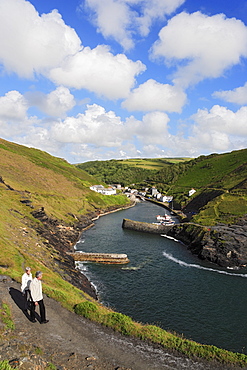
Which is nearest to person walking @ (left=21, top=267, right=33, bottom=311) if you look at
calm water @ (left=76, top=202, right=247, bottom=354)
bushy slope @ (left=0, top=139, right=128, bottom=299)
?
bushy slope @ (left=0, top=139, right=128, bottom=299)

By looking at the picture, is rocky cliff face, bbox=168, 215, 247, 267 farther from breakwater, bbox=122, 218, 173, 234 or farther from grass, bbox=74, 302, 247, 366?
grass, bbox=74, 302, 247, 366

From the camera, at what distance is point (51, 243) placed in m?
58.7

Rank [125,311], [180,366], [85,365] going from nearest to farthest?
[85,365] < [180,366] < [125,311]

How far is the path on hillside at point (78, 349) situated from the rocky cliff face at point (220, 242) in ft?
165

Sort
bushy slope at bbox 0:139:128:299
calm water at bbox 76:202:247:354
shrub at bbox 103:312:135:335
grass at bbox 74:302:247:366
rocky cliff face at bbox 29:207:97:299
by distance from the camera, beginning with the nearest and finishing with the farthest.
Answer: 1. grass at bbox 74:302:247:366
2. shrub at bbox 103:312:135:335
3. calm water at bbox 76:202:247:354
4. bushy slope at bbox 0:139:128:299
5. rocky cliff face at bbox 29:207:97:299

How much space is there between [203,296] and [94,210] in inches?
3524

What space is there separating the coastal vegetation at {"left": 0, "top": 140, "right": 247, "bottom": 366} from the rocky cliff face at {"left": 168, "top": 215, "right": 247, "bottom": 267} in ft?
78.7

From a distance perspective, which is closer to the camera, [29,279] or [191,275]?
[29,279]

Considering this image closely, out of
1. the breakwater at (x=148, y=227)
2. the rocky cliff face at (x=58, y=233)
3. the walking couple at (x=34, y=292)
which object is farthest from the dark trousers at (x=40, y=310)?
the breakwater at (x=148, y=227)

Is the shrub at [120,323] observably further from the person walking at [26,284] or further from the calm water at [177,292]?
the calm water at [177,292]

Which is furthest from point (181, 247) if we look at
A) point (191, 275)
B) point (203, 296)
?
point (203, 296)

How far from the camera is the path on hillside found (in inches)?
517

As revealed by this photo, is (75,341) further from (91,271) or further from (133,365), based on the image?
(91,271)

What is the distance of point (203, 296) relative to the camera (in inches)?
1706
